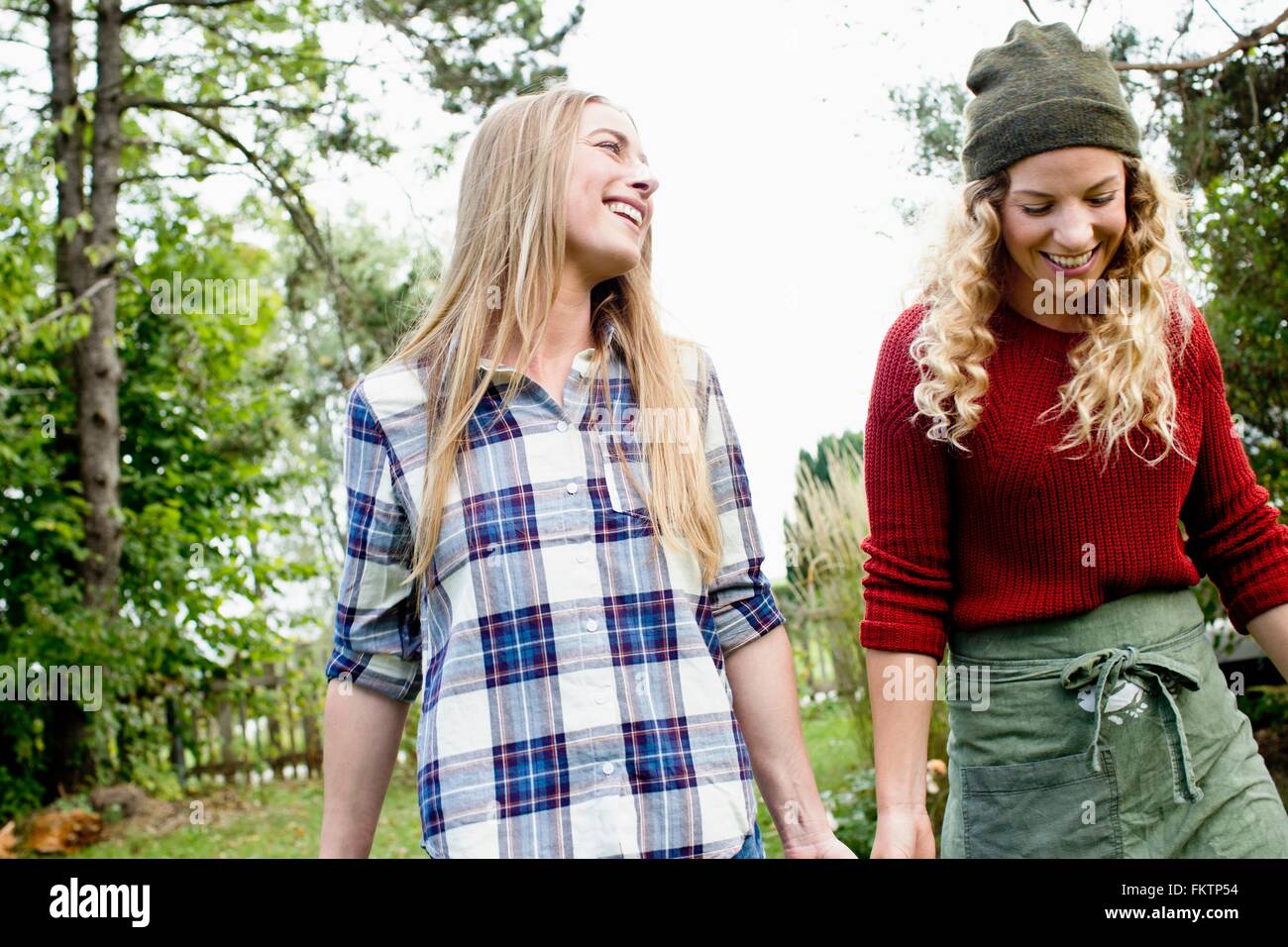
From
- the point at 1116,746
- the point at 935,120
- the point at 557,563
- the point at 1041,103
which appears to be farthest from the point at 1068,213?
the point at 935,120

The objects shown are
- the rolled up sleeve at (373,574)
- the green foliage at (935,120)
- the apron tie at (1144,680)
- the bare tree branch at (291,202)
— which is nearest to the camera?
the apron tie at (1144,680)

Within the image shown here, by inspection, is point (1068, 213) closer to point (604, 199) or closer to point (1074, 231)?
point (1074, 231)

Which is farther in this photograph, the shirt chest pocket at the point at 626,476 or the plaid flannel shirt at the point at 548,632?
the shirt chest pocket at the point at 626,476

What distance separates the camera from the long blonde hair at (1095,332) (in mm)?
1730

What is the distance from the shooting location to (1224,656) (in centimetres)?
539

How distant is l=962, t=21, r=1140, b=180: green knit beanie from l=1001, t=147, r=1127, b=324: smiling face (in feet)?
Result: 0.08

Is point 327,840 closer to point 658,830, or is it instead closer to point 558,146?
point 658,830

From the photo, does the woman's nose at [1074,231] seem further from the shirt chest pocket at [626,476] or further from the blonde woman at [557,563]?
the shirt chest pocket at [626,476]

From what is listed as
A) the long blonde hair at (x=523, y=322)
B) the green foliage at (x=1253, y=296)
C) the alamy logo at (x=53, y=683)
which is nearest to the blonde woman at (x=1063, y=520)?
the long blonde hair at (x=523, y=322)

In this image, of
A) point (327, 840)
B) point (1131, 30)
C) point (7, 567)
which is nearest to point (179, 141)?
point (7, 567)

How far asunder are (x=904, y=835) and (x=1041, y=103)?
3.55ft
